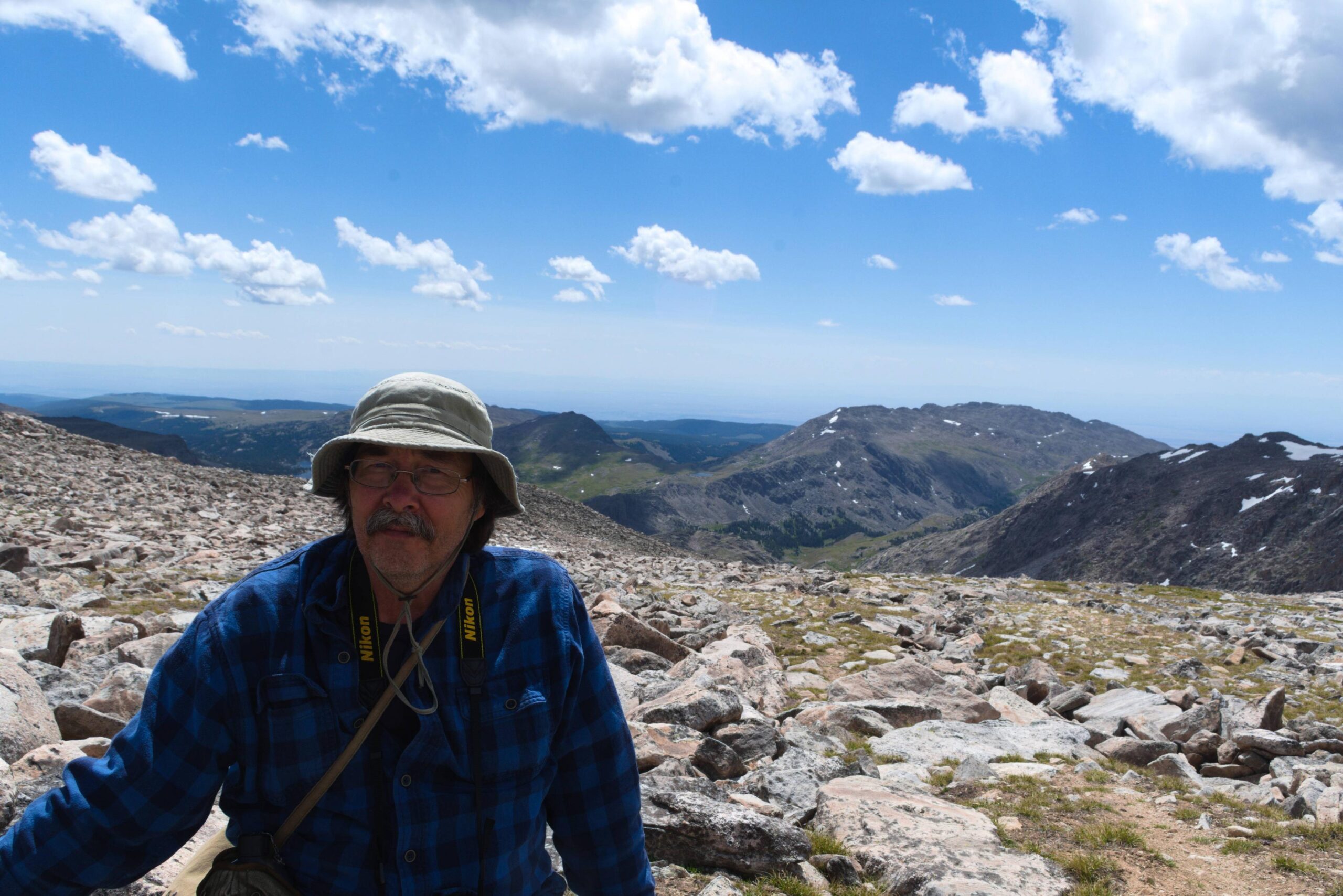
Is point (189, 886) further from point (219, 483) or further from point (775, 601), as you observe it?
point (219, 483)

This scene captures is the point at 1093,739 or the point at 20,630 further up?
the point at 20,630

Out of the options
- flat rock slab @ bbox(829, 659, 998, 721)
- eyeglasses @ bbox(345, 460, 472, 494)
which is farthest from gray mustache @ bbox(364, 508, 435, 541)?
flat rock slab @ bbox(829, 659, 998, 721)

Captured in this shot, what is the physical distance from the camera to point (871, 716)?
43.1 feet

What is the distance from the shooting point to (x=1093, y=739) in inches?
515

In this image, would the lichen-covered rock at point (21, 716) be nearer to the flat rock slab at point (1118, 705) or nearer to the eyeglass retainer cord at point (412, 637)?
the eyeglass retainer cord at point (412, 637)

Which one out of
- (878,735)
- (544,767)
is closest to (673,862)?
(544,767)

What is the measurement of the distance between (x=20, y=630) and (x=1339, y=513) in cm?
18073

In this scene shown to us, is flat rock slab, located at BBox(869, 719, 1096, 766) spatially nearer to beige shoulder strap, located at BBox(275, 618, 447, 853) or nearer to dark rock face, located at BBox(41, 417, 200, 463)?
beige shoulder strap, located at BBox(275, 618, 447, 853)

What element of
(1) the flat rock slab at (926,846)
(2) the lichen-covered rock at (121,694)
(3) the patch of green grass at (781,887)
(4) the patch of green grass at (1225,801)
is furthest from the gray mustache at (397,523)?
(4) the patch of green grass at (1225,801)

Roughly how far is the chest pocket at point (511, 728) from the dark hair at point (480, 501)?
0.81 meters

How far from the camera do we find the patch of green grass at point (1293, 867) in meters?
7.59

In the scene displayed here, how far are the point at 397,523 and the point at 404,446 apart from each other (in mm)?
413

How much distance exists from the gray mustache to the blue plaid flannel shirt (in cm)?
25

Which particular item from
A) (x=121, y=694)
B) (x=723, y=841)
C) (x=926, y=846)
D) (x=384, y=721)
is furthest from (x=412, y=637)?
(x=121, y=694)
